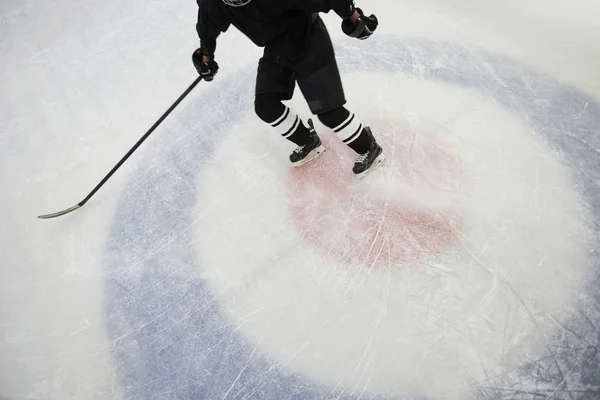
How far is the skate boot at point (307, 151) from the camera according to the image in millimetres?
2289

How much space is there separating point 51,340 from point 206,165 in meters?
1.03

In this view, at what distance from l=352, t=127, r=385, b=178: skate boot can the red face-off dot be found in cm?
3

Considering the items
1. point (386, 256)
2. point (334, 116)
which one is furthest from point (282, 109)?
point (386, 256)

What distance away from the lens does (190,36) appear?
296 cm

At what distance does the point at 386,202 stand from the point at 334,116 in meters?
0.46

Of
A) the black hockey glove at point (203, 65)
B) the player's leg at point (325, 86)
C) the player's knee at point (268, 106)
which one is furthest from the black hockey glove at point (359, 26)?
the black hockey glove at point (203, 65)

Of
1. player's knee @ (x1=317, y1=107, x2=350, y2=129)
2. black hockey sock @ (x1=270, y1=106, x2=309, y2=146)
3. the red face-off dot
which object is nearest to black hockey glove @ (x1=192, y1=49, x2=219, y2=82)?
black hockey sock @ (x1=270, y1=106, x2=309, y2=146)

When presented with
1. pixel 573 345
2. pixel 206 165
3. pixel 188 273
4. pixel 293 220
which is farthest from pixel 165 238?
pixel 573 345

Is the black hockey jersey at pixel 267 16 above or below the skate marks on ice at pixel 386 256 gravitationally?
above

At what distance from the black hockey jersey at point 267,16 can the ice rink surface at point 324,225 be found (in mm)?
714

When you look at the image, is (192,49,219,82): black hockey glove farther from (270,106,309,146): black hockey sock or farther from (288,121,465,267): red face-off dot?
(288,121,465,267): red face-off dot

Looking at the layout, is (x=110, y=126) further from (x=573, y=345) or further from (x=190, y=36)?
(x=573, y=345)

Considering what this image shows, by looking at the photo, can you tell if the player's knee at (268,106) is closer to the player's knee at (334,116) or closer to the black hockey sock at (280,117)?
the black hockey sock at (280,117)

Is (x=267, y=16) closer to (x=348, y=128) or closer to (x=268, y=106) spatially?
(x=268, y=106)
